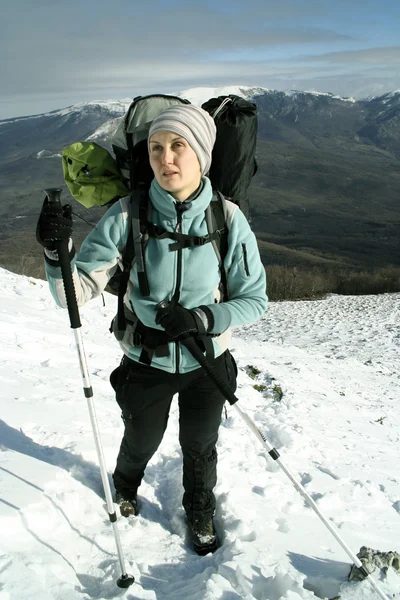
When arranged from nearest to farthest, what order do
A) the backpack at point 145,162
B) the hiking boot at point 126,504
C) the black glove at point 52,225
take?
the black glove at point 52,225 < the backpack at point 145,162 < the hiking boot at point 126,504

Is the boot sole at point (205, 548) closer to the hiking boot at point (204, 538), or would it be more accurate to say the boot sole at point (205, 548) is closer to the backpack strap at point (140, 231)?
the hiking boot at point (204, 538)

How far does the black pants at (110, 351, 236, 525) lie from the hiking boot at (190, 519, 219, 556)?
47mm

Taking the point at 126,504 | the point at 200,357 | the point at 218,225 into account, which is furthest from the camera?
the point at 126,504

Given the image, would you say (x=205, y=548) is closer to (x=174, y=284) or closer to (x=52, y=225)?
(x=174, y=284)

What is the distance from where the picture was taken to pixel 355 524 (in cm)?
411

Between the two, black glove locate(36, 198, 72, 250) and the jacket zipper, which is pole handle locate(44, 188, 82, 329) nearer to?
black glove locate(36, 198, 72, 250)

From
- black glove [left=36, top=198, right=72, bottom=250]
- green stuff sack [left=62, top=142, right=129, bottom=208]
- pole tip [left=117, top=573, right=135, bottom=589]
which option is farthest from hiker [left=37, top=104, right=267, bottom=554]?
pole tip [left=117, top=573, right=135, bottom=589]

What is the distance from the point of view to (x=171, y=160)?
293 centimetres

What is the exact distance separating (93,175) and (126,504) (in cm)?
259

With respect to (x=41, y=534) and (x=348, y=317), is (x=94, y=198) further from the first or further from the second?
(x=348, y=317)

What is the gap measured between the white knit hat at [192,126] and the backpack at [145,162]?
0.25 meters

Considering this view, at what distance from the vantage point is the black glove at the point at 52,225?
266 centimetres

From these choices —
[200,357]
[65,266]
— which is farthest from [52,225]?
[200,357]

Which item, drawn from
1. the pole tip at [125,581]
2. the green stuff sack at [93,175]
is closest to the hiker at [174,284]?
the green stuff sack at [93,175]
